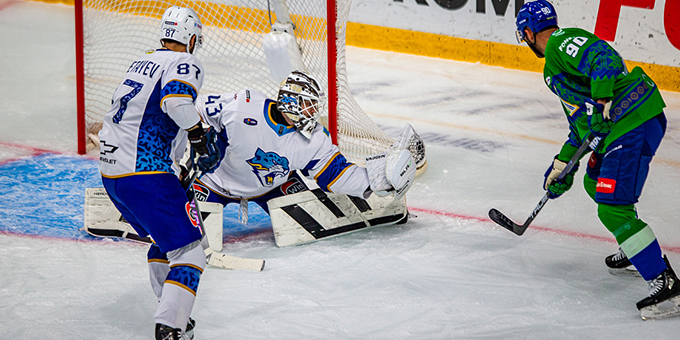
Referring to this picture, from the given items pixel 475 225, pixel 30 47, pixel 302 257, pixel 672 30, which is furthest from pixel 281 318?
pixel 30 47

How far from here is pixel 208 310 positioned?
106 inches

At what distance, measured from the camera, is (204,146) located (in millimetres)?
2551

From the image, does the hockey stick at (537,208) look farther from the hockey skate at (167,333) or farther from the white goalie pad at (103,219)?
the hockey skate at (167,333)

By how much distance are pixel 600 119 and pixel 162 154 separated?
1569 mm

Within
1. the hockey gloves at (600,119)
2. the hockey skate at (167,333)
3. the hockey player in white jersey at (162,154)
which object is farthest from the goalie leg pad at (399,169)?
the hockey skate at (167,333)

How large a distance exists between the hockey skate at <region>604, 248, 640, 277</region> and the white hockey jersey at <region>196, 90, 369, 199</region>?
110cm

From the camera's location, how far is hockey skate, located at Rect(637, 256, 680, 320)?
2.60 metres

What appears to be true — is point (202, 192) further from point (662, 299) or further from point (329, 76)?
point (662, 299)

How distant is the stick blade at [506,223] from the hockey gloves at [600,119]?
80cm

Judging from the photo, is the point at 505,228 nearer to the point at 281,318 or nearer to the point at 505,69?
the point at 281,318

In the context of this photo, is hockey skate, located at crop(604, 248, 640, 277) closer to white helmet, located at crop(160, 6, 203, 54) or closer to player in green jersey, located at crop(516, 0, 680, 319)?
player in green jersey, located at crop(516, 0, 680, 319)

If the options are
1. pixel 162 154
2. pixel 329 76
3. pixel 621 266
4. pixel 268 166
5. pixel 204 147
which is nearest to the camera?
pixel 162 154

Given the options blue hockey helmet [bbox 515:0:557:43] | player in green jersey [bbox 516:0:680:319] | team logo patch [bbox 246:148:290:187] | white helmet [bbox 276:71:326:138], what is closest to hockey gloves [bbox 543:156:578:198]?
player in green jersey [bbox 516:0:680:319]

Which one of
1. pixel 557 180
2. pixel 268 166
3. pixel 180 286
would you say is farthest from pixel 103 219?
pixel 557 180
